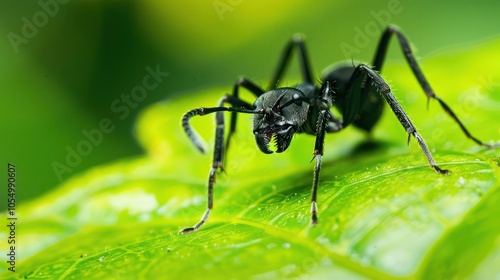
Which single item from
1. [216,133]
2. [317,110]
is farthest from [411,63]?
[216,133]

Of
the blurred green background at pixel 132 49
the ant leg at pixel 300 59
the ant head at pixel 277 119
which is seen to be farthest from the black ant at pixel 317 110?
the blurred green background at pixel 132 49

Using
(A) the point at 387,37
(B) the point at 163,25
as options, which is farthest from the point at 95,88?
(A) the point at 387,37

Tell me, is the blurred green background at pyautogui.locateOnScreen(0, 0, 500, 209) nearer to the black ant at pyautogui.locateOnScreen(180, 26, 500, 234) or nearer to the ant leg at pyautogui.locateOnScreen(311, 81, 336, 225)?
the black ant at pyautogui.locateOnScreen(180, 26, 500, 234)

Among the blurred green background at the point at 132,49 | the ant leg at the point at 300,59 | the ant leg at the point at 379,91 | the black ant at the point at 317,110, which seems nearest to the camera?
the ant leg at the point at 379,91

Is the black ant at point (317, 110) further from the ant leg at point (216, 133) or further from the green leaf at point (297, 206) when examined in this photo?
the green leaf at point (297, 206)

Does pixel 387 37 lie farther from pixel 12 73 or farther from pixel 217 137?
pixel 12 73
